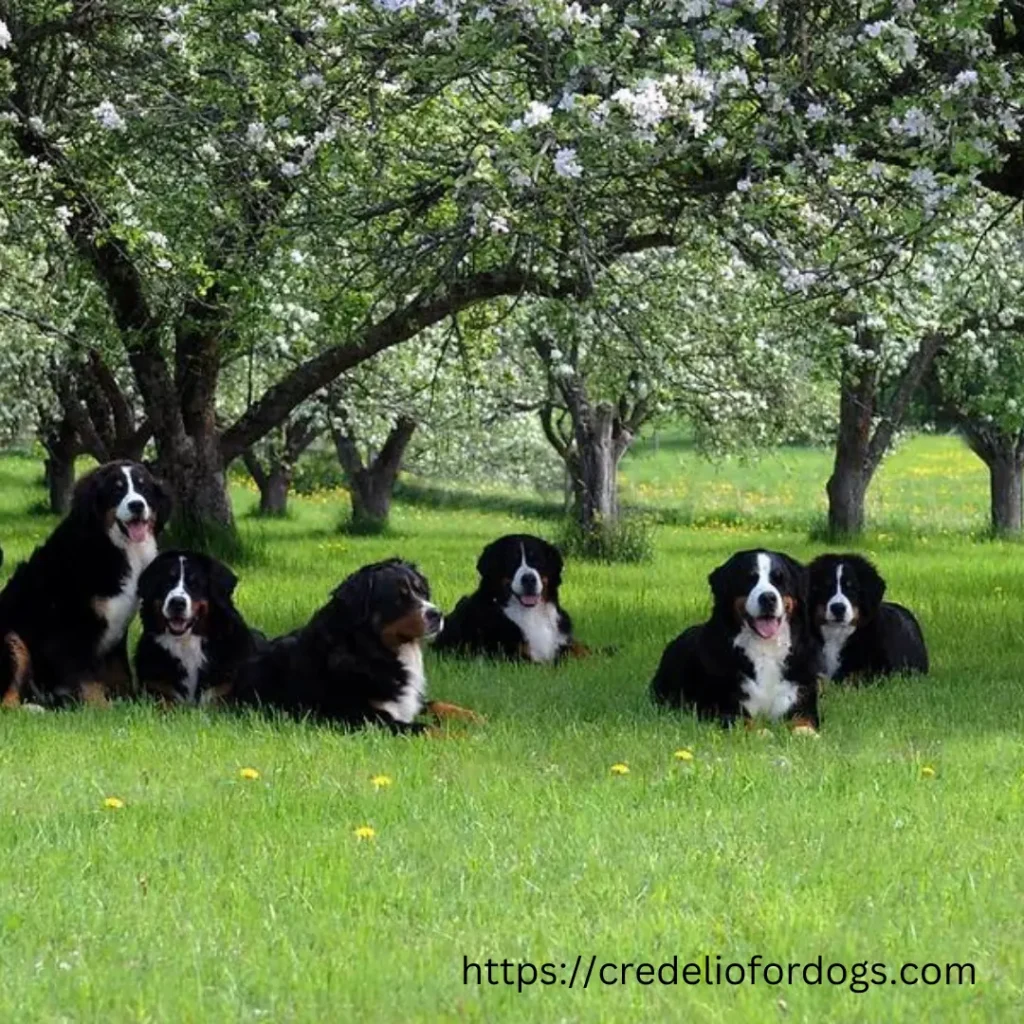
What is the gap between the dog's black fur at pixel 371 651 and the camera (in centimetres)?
1036

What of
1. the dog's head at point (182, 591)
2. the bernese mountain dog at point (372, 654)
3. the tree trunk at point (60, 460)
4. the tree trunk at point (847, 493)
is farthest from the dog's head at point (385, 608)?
the tree trunk at point (60, 460)

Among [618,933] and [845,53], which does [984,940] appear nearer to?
[618,933]

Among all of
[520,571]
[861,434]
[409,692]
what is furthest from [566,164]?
Answer: [861,434]

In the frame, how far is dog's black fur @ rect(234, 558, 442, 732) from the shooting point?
1036 centimetres

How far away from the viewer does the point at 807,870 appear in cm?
697

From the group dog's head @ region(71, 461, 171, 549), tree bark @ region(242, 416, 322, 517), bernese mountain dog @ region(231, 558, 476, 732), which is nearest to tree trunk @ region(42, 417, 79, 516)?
tree bark @ region(242, 416, 322, 517)

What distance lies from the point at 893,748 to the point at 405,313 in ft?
30.0

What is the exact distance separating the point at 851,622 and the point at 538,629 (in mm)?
2401

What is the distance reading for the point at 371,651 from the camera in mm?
10422

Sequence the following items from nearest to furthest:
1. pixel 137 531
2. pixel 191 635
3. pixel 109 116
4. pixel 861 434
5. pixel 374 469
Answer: pixel 191 635, pixel 137 531, pixel 109 116, pixel 861 434, pixel 374 469

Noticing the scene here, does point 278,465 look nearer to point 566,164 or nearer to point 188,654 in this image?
point 188,654

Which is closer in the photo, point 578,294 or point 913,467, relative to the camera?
point 578,294

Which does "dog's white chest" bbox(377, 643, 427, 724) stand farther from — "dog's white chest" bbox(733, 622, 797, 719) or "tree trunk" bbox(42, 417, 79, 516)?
"tree trunk" bbox(42, 417, 79, 516)

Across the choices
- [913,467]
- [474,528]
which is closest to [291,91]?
[474,528]
